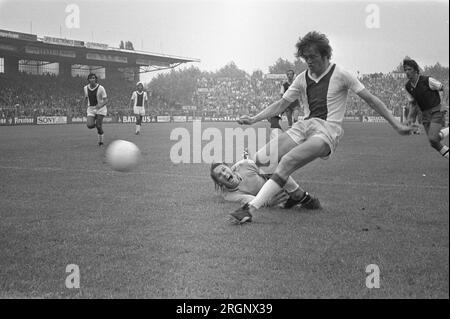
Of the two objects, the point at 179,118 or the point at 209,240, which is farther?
the point at 179,118

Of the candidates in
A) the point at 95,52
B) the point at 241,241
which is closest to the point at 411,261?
the point at 241,241

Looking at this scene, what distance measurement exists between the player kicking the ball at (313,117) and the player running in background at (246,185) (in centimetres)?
19

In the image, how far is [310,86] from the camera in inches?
206

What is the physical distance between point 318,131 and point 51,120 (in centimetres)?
3172

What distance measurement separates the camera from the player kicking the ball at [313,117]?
4.85 m

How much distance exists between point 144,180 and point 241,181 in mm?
2326

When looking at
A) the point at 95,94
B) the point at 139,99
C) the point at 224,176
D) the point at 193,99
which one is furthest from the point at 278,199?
the point at 193,99

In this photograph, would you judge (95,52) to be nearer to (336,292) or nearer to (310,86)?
(310,86)

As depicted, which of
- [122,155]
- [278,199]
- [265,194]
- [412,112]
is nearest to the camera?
[265,194]

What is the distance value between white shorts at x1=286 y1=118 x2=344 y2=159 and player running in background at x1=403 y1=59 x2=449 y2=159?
490 cm

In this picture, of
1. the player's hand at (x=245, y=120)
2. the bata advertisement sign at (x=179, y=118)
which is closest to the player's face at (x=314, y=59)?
the player's hand at (x=245, y=120)

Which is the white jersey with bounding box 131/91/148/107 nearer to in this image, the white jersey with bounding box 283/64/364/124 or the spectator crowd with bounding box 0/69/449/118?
the spectator crowd with bounding box 0/69/449/118

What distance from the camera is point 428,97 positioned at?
973 cm

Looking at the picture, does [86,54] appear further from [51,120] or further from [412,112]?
[412,112]
